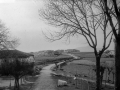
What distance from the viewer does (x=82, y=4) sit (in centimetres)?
1093

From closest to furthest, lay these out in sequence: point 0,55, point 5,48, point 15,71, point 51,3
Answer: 1. point 51,3
2. point 15,71
3. point 5,48
4. point 0,55

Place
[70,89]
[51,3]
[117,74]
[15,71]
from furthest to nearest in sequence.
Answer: [15,71]
[70,89]
[51,3]
[117,74]

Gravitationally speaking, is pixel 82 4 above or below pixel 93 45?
above

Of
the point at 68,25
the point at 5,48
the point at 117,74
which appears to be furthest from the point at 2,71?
the point at 117,74

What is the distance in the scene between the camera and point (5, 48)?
74.8ft

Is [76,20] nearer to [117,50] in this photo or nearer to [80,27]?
[80,27]

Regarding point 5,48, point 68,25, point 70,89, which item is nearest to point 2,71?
point 5,48

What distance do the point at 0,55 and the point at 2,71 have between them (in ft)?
44.6

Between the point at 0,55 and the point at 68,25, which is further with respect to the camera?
the point at 0,55

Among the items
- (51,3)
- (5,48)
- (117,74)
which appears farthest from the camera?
(5,48)

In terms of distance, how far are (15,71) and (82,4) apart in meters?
11.9

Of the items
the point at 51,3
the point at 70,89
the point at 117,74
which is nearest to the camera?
the point at 117,74

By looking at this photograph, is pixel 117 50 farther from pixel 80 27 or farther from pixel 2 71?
pixel 2 71

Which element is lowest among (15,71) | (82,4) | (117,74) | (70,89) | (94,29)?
(70,89)
